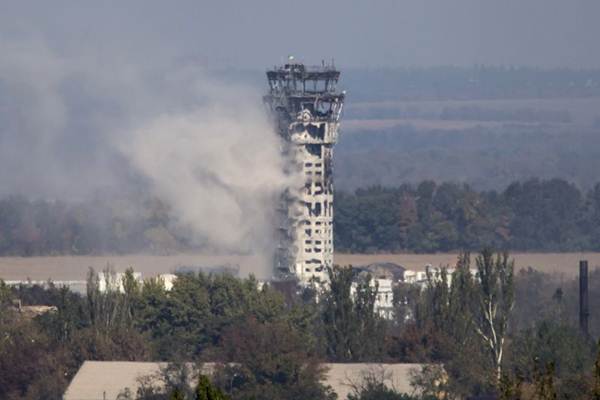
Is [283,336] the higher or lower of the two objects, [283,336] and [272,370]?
the higher

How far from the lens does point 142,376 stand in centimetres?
5222

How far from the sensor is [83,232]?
336 feet

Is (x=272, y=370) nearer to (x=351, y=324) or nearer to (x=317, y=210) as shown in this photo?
(x=351, y=324)

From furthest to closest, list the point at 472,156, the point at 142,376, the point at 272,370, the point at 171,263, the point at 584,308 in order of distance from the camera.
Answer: the point at 472,156 < the point at 171,263 < the point at 584,308 < the point at 142,376 < the point at 272,370

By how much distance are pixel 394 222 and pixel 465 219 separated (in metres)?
4.01

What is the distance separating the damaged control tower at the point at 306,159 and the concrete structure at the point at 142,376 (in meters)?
27.3

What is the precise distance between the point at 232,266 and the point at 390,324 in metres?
18.1

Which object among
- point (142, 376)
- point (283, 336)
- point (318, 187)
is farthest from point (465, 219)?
point (142, 376)

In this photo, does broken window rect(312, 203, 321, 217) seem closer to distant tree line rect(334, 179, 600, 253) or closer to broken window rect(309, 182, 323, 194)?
broken window rect(309, 182, 323, 194)

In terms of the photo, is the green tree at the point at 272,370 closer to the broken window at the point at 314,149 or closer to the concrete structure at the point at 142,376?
the concrete structure at the point at 142,376

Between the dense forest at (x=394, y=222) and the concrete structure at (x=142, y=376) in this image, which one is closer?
the concrete structure at (x=142, y=376)

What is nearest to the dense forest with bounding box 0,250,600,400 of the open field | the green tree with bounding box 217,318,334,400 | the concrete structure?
the green tree with bounding box 217,318,334,400

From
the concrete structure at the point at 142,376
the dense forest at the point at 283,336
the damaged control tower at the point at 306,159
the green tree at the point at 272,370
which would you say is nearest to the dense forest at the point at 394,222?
the damaged control tower at the point at 306,159

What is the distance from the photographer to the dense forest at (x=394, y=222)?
3937 inches
